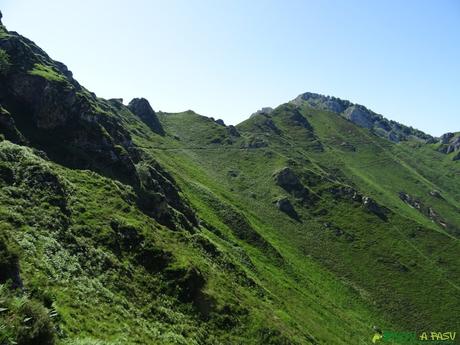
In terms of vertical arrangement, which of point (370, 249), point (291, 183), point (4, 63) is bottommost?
point (370, 249)

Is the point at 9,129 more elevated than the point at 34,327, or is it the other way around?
the point at 9,129

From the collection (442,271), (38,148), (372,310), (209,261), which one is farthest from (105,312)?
(442,271)

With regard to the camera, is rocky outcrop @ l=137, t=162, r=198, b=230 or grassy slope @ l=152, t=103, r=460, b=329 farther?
grassy slope @ l=152, t=103, r=460, b=329

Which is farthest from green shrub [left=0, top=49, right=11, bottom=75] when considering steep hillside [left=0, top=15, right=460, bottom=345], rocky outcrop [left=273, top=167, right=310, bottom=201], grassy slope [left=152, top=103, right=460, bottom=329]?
rocky outcrop [left=273, top=167, right=310, bottom=201]

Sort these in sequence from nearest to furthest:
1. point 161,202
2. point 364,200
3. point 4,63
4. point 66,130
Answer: point 161,202 → point 66,130 → point 4,63 → point 364,200

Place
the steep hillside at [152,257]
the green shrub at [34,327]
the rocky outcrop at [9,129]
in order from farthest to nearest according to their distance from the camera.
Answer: the rocky outcrop at [9,129] → the steep hillside at [152,257] → the green shrub at [34,327]

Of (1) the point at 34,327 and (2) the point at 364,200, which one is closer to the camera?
(1) the point at 34,327

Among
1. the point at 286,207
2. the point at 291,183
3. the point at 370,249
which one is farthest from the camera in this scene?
the point at 291,183

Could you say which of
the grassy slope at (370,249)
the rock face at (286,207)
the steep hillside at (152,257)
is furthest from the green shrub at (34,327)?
the rock face at (286,207)

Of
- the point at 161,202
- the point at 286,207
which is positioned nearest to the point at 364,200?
the point at 286,207

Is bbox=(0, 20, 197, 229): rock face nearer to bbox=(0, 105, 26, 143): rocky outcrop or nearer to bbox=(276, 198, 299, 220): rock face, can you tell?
bbox=(0, 105, 26, 143): rocky outcrop

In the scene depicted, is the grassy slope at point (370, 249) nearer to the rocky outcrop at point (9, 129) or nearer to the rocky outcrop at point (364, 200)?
the rocky outcrop at point (364, 200)

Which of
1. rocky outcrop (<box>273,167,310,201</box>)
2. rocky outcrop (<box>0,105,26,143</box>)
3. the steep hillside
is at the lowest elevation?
the steep hillside

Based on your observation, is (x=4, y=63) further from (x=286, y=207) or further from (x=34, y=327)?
(x=286, y=207)
